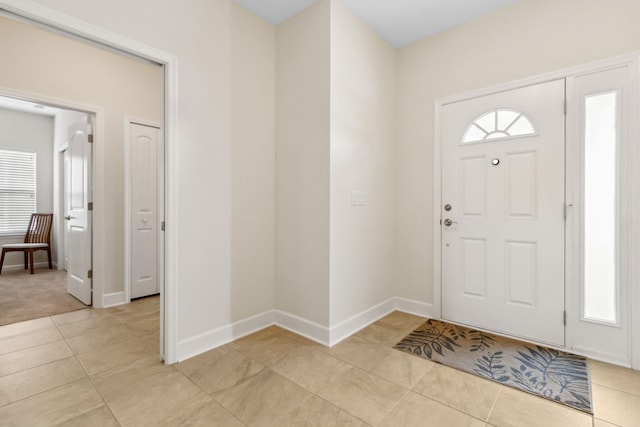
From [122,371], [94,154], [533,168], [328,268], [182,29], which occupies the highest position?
[182,29]

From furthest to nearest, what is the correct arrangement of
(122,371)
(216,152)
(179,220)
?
1. (216,152)
2. (179,220)
3. (122,371)

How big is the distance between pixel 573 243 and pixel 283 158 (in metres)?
2.52

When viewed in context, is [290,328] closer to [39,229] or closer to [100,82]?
[100,82]

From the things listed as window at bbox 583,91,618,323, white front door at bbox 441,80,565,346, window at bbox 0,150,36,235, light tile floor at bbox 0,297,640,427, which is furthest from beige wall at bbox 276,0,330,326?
window at bbox 0,150,36,235

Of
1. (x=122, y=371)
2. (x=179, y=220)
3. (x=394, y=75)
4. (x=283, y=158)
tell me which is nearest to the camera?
(x=122, y=371)

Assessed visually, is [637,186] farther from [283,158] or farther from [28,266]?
[28,266]

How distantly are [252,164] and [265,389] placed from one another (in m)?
1.82

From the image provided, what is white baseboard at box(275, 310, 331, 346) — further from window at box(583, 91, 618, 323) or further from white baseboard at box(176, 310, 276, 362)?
window at box(583, 91, 618, 323)

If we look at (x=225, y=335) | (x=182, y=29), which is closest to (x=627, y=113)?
(x=182, y=29)

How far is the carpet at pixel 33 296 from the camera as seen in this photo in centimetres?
320

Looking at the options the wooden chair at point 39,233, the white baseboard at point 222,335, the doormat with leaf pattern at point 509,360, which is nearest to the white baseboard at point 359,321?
the doormat with leaf pattern at point 509,360

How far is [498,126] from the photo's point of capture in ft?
8.87

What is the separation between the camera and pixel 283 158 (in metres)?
2.90

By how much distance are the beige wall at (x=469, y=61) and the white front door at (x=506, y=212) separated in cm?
18
